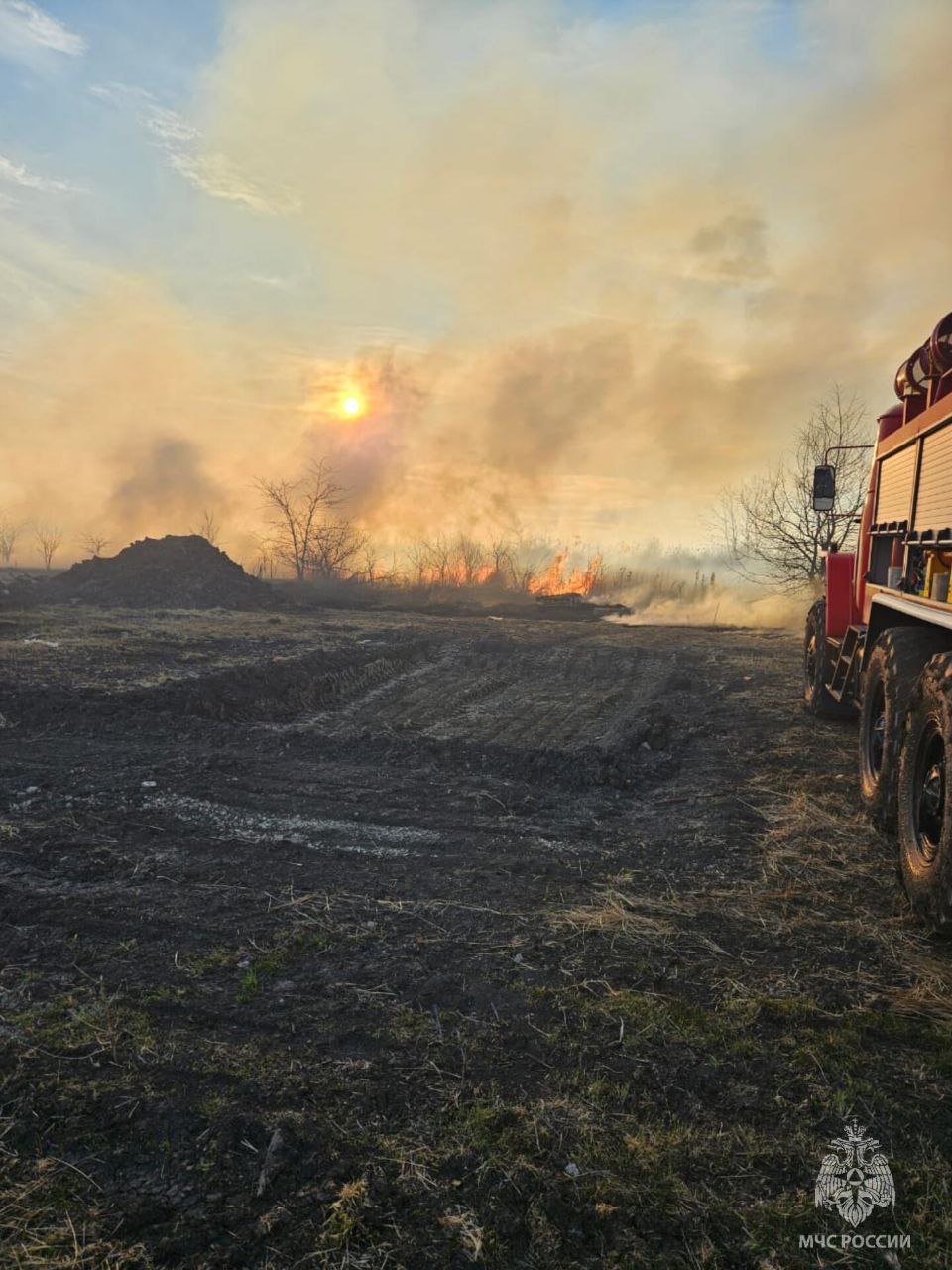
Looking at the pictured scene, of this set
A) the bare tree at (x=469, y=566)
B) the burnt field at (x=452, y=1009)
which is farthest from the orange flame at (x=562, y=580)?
the burnt field at (x=452, y=1009)

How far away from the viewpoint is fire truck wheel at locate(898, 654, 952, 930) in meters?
3.93

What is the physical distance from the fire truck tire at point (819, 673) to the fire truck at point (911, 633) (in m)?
1.34

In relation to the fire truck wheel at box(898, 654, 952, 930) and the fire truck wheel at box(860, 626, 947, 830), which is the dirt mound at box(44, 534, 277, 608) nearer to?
the fire truck wheel at box(860, 626, 947, 830)

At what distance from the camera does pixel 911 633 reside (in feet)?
18.1

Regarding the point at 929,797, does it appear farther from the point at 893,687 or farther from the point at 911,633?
the point at 911,633

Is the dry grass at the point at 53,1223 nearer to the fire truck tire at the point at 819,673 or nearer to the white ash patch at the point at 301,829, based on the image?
the white ash patch at the point at 301,829

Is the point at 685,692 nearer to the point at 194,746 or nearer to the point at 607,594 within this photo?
the point at 194,746

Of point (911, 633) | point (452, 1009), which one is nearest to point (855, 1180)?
point (452, 1009)

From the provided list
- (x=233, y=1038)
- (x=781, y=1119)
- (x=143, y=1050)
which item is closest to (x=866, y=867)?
(x=781, y=1119)

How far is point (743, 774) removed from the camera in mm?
7664

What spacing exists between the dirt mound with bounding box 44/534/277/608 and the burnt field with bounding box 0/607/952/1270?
1793 centimetres

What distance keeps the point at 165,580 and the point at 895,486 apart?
24778mm

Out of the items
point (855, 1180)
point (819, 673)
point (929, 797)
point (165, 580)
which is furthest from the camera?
point (165, 580)

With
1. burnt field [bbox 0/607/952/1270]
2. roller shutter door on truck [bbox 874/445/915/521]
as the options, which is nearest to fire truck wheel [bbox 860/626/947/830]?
burnt field [bbox 0/607/952/1270]
